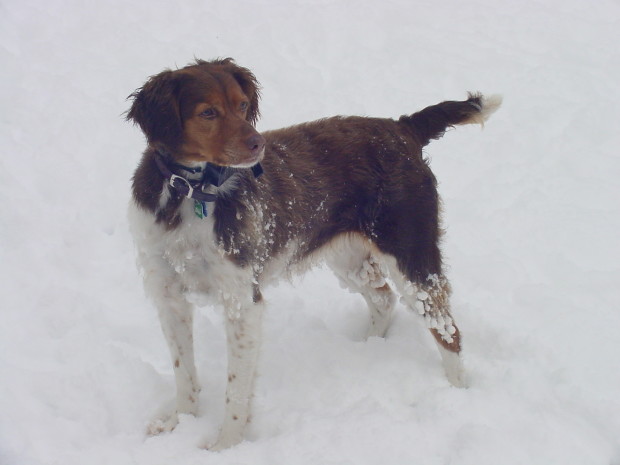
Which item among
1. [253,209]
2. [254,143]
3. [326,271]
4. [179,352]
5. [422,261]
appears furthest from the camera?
[326,271]

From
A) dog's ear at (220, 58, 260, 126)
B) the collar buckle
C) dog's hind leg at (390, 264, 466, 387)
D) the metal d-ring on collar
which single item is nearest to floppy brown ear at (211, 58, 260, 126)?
dog's ear at (220, 58, 260, 126)

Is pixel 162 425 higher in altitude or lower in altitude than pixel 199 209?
lower

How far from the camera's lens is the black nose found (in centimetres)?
280

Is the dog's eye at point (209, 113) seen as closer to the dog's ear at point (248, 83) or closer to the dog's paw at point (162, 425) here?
the dog's ear at point (248, 83)

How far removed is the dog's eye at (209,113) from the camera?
2.89 m

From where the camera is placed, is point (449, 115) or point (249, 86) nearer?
point (249, 86)

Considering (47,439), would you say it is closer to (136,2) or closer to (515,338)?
(515,338)

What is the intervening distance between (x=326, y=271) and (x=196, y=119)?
2.23 meters

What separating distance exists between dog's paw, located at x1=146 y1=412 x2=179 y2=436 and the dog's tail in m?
2.09

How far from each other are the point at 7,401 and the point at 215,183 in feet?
5.09

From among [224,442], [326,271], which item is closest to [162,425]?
[224,442]

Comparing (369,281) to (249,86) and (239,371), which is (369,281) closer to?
(239,371)

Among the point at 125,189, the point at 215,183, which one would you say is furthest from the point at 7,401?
the point at 125,189

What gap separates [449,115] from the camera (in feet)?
12.1
